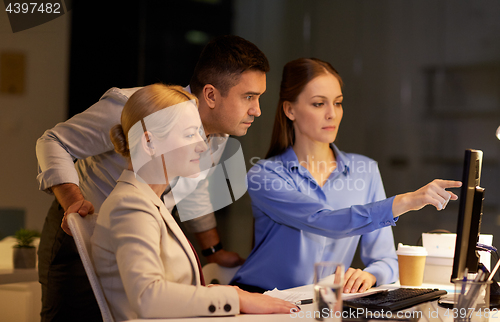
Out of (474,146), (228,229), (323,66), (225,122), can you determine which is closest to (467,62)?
(474,146)

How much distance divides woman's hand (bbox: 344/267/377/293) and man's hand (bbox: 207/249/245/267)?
0.61 m

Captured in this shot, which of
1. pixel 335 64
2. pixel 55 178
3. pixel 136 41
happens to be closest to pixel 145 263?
pixel 55 178

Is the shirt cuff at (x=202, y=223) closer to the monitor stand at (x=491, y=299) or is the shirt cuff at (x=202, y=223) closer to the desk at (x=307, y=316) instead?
the desk at (x=307, y=316)

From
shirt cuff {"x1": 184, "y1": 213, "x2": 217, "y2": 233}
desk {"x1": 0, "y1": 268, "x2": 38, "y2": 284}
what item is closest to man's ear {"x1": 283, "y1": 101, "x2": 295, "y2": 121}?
shirt cuff {"x1": 184, "y1": 213, "x2": 217, "y2": 233}

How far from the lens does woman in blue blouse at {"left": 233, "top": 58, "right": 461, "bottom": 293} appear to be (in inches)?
74.0

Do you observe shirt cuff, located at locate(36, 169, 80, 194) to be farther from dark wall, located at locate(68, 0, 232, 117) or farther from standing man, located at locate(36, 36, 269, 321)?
dark wall, located at locate(68, 0, 232, 117)

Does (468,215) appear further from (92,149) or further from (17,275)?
(17,275)

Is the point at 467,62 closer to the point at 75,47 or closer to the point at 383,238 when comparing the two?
the point at 383,238

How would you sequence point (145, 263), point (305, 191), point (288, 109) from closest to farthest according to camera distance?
1. point (145, 263)
2. point (305, 191)
3. point (288, 109)

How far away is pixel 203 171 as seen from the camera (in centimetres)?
217

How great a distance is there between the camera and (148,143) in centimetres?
130

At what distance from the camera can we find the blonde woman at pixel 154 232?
3.50 ft

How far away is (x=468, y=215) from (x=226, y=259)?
115 centimetres

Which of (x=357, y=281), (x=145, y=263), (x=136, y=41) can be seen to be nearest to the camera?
(x=145, y=263)
